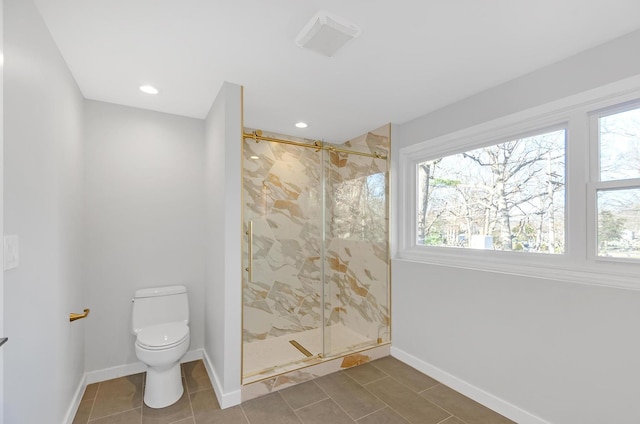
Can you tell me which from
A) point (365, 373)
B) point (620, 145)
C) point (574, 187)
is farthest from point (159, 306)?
point (620, 145)

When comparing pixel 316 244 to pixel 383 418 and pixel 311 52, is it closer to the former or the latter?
pixel 383 418

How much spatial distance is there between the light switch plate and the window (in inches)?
118

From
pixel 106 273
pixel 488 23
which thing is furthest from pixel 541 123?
pixel 106 273

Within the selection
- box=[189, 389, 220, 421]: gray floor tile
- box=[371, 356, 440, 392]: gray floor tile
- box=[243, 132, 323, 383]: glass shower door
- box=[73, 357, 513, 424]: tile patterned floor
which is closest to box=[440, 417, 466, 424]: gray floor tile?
box=[73, 357, 513, 424]: tile patterned floor

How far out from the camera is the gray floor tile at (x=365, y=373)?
263 cm

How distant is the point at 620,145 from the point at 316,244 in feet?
7.75

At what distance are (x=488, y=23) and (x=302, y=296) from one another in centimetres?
283

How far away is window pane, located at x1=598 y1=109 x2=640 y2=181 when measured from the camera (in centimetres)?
171

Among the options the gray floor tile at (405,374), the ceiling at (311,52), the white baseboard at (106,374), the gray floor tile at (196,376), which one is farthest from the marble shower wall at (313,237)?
the white baseboard at (106,374)

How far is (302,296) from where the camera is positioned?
11.0ft

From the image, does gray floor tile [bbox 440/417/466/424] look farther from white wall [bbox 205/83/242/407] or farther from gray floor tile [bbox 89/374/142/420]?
gray floor tile [bbox 89/374/142/420]

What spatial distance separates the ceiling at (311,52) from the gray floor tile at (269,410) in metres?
2.42

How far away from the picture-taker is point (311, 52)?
1.87 meters

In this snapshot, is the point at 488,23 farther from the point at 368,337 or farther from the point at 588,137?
the point at 368,337
